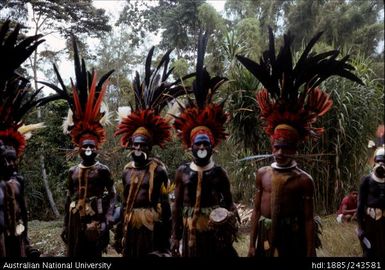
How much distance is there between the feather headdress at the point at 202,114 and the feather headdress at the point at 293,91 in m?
0.46

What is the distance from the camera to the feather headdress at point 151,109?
4.57 meters

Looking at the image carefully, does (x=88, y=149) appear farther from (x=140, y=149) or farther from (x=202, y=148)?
(x=202, y=148)

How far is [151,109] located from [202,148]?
1001 mm

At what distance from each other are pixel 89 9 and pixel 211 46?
4291mm

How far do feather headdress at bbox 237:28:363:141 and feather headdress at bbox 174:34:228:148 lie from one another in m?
0.46

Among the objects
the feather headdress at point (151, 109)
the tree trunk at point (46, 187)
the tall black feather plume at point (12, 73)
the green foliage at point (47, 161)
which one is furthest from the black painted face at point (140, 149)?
the tree trunk at point (46, 187)

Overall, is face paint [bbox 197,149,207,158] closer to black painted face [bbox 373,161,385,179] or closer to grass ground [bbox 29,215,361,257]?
black painted face [bbox 373,161,385,179]

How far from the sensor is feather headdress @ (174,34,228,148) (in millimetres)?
4129

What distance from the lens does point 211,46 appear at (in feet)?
41.0

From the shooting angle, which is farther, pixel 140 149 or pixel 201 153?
pixel 140 149

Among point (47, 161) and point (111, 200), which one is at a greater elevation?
point (47, 161)

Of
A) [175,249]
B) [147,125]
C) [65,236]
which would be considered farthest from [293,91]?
[65,236]

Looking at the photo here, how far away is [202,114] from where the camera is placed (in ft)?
13.6

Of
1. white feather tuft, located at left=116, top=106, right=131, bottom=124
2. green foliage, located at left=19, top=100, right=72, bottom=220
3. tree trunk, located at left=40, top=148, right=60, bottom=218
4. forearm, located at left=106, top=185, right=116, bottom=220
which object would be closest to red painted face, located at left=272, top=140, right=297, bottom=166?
white feather tuft, located at left=116, top=106, right=131, bottom=124
